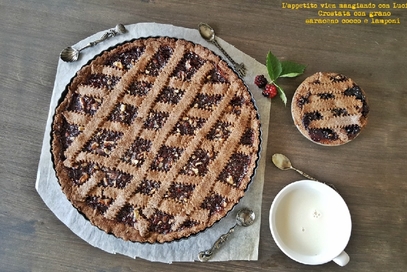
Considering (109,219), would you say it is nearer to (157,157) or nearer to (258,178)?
(157,157)

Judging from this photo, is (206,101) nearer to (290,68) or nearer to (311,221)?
(290,68)

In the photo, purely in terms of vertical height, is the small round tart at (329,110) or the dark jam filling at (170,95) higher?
the small round tart at (329,110)

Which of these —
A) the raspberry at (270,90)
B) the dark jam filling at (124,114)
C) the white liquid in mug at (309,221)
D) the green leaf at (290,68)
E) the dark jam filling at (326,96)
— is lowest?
the white liquid in mug at (309,221)

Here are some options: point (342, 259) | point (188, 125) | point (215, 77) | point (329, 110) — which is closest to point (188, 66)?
point (215, 77)

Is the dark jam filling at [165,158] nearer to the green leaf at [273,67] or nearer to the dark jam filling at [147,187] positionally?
the dark jam filling at [147,187]

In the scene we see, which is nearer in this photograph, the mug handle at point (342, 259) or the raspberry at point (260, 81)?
the mug handle at point (342, 259)

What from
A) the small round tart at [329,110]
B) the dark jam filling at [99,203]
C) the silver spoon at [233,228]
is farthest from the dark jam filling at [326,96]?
the dark jam filling at [99,203]

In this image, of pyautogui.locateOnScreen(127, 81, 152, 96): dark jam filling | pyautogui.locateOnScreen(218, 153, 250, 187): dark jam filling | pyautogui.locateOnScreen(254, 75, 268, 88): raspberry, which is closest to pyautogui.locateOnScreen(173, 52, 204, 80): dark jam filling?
pyautogui.locateOnScreen(127, 81, 152, 96): dark jam filling
